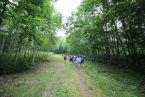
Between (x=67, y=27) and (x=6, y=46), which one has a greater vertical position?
(x=67, y=27)

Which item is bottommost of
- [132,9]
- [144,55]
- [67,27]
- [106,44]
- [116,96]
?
[116,96]

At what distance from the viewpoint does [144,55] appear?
23562 mm

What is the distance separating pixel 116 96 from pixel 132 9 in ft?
30.2

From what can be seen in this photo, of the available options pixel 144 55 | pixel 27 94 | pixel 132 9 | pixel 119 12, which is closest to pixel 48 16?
pixel 119 12

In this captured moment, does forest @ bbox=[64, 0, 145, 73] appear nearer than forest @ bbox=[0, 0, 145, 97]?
No

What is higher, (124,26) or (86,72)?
(124,26)

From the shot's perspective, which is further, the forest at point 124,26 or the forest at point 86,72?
the forest at point 124,26

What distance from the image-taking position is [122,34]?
85.8 ft

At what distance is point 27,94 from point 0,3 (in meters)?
6.56

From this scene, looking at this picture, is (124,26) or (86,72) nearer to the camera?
(86,72)

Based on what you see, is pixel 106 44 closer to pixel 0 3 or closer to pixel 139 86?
pixel 139 86

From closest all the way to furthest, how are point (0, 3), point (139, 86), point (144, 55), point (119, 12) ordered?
point (0, 3) → point (139, 86) → point (119, 12) → point (144, 55)

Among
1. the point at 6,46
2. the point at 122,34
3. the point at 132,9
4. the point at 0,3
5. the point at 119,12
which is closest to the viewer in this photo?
the point at 0,3

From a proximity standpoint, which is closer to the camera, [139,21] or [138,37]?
[139,21]
